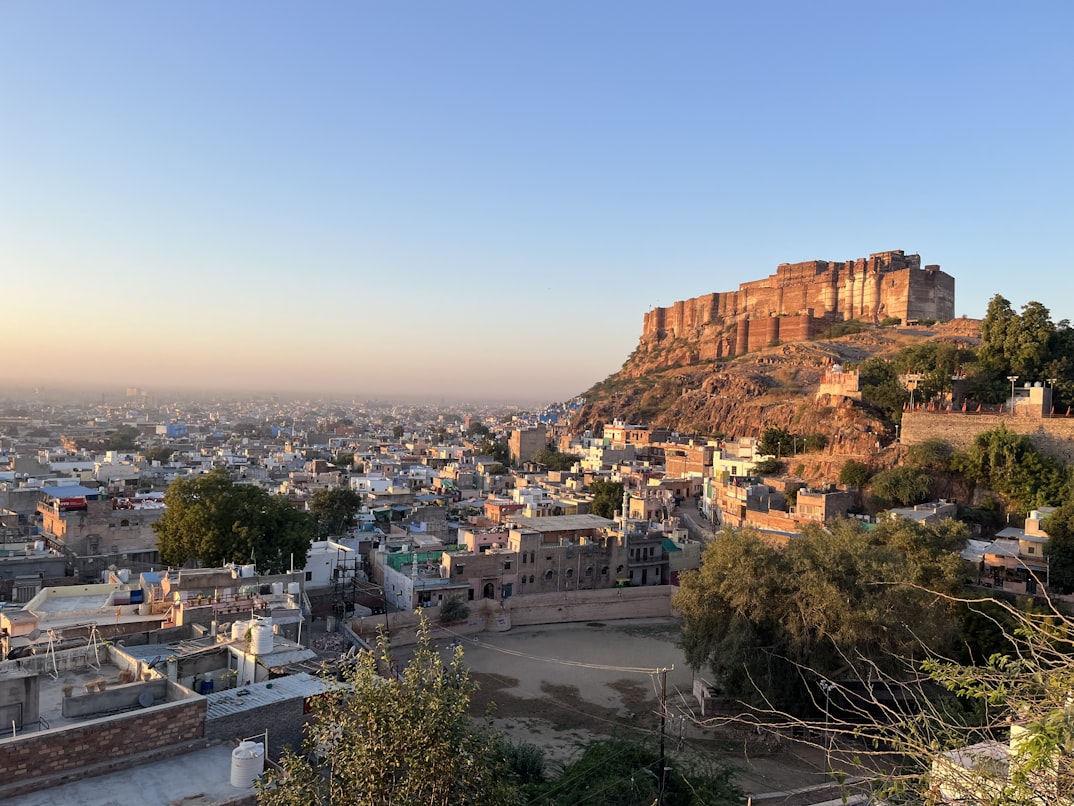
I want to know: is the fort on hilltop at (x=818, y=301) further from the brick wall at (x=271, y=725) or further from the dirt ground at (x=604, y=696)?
the brick wall at (x=271, y=725)

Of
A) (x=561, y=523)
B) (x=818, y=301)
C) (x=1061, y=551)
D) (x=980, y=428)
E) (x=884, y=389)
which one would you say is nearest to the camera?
(x=1061, y=551)

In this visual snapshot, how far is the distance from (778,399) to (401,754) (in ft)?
159

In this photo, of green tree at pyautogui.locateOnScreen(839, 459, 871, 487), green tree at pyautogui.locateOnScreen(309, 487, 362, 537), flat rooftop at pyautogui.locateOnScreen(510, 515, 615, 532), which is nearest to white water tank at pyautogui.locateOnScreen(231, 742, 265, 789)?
flat rooftop at pyautogui.locateOnScreen(510, 515, 615, 532)

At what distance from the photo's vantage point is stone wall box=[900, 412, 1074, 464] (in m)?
30.5

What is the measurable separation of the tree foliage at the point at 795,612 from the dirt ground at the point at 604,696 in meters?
1.23

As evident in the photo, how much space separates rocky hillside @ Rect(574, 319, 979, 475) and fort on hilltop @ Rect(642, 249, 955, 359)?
131 inches

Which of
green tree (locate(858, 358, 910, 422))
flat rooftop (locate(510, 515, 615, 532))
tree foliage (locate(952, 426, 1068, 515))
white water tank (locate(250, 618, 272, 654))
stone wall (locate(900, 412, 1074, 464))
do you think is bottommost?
flat rooftop (locate(510, 515, 615, 532))

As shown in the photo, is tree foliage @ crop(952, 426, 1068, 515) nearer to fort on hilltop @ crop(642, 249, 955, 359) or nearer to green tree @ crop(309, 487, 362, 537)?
green tree @ crop(309, 487, 362, 537)

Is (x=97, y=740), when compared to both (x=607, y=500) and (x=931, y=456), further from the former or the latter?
(x=931, y=456)

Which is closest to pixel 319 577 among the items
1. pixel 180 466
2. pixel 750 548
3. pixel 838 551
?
pixel 750 548

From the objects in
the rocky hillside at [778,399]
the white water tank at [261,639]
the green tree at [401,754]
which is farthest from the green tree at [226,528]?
the rocky hillside at [778,399]

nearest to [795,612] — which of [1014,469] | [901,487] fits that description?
[901,487]

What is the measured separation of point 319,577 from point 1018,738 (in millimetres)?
23011

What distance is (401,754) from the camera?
532cm
